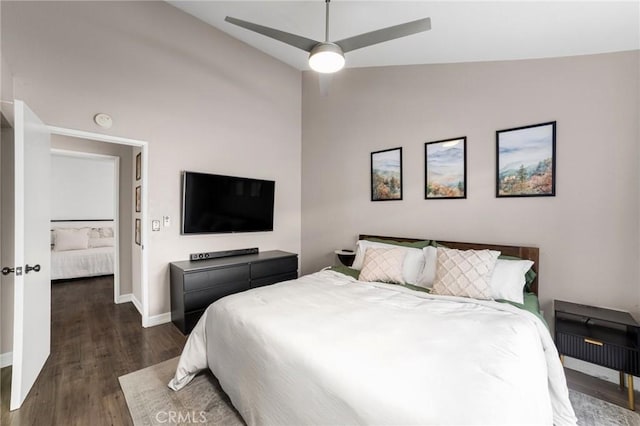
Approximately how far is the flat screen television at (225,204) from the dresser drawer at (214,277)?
0.62 m

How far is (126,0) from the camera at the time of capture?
3061mm

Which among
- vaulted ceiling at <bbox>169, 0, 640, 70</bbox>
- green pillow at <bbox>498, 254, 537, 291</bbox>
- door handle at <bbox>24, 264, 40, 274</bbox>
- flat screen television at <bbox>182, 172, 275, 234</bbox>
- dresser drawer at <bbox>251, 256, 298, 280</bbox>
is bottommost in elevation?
dresser drawer at <bbox>251, 256, 298, 280</bbox>

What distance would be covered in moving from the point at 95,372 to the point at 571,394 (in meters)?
3.78

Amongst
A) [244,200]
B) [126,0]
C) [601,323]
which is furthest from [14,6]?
[601,323]

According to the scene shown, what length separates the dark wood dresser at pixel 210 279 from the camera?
3102 mm

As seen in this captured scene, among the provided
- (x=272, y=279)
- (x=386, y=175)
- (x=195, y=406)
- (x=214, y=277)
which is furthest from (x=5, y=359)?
(x=386, y=175)

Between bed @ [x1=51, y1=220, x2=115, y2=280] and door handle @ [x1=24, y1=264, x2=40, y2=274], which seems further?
bed @ [x1=51, y1=220, x2=115, y2=280]

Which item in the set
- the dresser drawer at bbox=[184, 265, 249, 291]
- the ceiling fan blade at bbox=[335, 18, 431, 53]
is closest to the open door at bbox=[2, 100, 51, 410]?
the dresser drawer at bbox=[184, 265, 249, 291]

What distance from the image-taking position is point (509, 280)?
2367mm

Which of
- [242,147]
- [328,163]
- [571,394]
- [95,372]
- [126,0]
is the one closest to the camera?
[571,394]

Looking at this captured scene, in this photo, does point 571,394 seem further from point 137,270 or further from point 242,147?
point 137,270

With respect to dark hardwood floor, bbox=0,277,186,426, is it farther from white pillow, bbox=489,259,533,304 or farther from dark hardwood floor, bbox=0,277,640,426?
white pillow, bbox=489,259,533,304

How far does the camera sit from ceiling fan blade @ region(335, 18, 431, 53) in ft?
6.39

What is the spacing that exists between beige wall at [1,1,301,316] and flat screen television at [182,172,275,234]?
15cm
